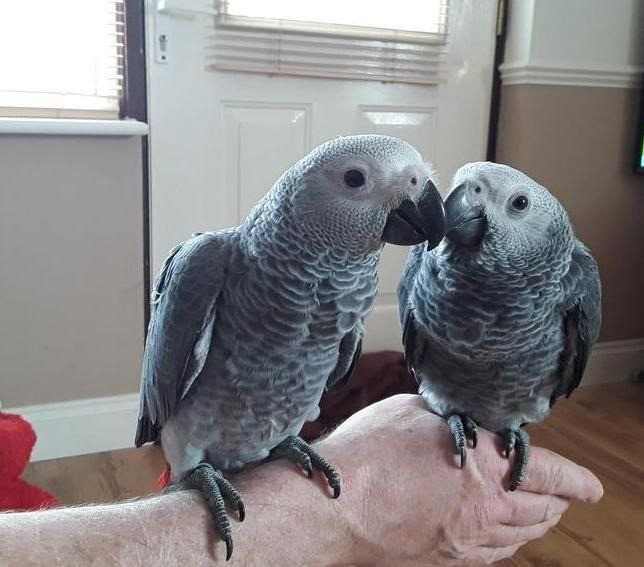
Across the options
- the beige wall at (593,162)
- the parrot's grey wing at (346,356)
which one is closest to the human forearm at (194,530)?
the parrot's grey wing at (346,356)

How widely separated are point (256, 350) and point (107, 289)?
4.10 feet

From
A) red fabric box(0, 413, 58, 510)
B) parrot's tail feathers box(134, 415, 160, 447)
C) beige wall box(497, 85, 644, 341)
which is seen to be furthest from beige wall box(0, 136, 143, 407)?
beige wall box(497, 85, 644, 341)

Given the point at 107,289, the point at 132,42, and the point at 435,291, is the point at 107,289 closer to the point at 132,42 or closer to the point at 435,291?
the point at 132,42

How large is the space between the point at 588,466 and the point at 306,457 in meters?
1.31

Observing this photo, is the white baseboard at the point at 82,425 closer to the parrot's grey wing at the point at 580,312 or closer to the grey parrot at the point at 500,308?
the grey parrot at the point at 500,308

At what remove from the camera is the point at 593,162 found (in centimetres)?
235

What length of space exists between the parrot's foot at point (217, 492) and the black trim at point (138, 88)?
1.18 metres

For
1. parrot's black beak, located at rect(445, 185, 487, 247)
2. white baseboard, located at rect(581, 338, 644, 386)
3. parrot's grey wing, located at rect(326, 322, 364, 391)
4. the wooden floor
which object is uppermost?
parrot's black beak, located at rect(445, 185, 487, 247)

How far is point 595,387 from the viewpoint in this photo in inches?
98.6

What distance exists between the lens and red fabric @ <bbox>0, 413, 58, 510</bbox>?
4.22 feet

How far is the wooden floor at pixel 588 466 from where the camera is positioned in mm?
1562

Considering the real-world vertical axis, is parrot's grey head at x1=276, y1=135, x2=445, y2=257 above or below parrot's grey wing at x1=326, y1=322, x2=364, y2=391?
above

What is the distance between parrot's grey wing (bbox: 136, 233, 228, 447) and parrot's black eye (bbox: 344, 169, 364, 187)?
0.58 feet

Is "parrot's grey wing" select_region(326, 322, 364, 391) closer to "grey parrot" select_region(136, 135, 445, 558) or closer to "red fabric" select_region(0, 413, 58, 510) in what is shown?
"grey parrot" select_region(136, 135, 445, 558)
